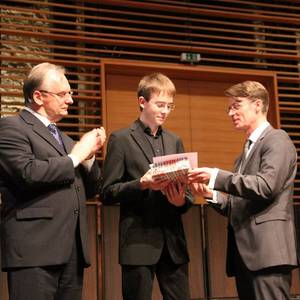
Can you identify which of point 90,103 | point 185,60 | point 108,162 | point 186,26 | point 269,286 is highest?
point 186,26

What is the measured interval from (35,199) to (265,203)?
42.6 inches

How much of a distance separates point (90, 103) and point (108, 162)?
2710mm

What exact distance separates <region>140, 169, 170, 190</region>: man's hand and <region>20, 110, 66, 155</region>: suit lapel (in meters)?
0.41

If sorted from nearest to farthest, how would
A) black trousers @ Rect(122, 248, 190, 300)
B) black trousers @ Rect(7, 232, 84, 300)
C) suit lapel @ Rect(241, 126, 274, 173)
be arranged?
black trousers @ Rect(7, 232, 84, 300) < black trousers @ Rect(122, 248, 190, 300) < suit lapel @ Rect(241, 126, 274, 173)

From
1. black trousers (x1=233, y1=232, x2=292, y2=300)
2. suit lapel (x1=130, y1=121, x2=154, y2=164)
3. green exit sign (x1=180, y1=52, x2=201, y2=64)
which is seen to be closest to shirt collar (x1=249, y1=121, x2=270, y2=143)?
suit lapel (x1=130, y1=121, x2=154, y2=164)

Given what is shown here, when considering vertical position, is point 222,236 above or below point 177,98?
below

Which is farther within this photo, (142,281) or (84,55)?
(84,55)

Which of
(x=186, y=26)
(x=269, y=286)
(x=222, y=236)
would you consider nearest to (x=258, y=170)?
(x=269, y=286)

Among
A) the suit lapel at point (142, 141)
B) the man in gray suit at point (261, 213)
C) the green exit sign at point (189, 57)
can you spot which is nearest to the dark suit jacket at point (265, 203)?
the man in gray suit at point (261, 213)

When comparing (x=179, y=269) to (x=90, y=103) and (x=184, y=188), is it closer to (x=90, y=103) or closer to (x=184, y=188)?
(x=184, y=188)

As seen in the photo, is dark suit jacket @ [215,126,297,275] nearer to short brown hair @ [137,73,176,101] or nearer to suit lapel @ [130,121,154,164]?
suit lapel @ [130,121,154,164]

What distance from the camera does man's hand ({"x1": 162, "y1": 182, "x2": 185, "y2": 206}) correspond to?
2648 millimetres

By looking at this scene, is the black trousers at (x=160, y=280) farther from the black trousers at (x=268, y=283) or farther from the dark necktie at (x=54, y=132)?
the dark necktie at (x=54, y=132)

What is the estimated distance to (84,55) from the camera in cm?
552
